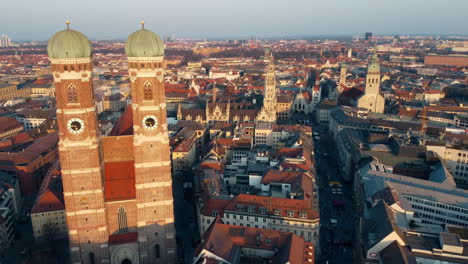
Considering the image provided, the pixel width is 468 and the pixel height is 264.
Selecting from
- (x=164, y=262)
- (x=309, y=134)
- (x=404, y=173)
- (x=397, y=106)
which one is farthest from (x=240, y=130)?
(x=397, y=106)

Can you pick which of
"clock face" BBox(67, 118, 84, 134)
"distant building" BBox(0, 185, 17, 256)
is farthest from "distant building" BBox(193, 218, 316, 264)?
"distant building" BBox(0, 185, 17, 256)

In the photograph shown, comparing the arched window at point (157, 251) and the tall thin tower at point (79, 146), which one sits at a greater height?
the tall thin tower at point (79, 146)

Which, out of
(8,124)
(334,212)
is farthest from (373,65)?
(8,124)

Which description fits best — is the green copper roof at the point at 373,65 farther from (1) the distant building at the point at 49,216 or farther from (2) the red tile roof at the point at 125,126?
(1) the distant building at the point at 49,216

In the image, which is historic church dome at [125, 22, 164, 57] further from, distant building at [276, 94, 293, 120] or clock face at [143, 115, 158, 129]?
distant building at [276, 94, 293, 120]

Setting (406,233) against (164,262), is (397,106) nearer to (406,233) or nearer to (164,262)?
(406,233)

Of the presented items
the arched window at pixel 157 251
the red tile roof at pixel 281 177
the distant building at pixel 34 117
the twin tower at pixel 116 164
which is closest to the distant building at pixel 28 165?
the twin tower at pixel 116 164

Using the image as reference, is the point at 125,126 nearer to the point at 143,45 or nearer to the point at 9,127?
the point at 143,45
